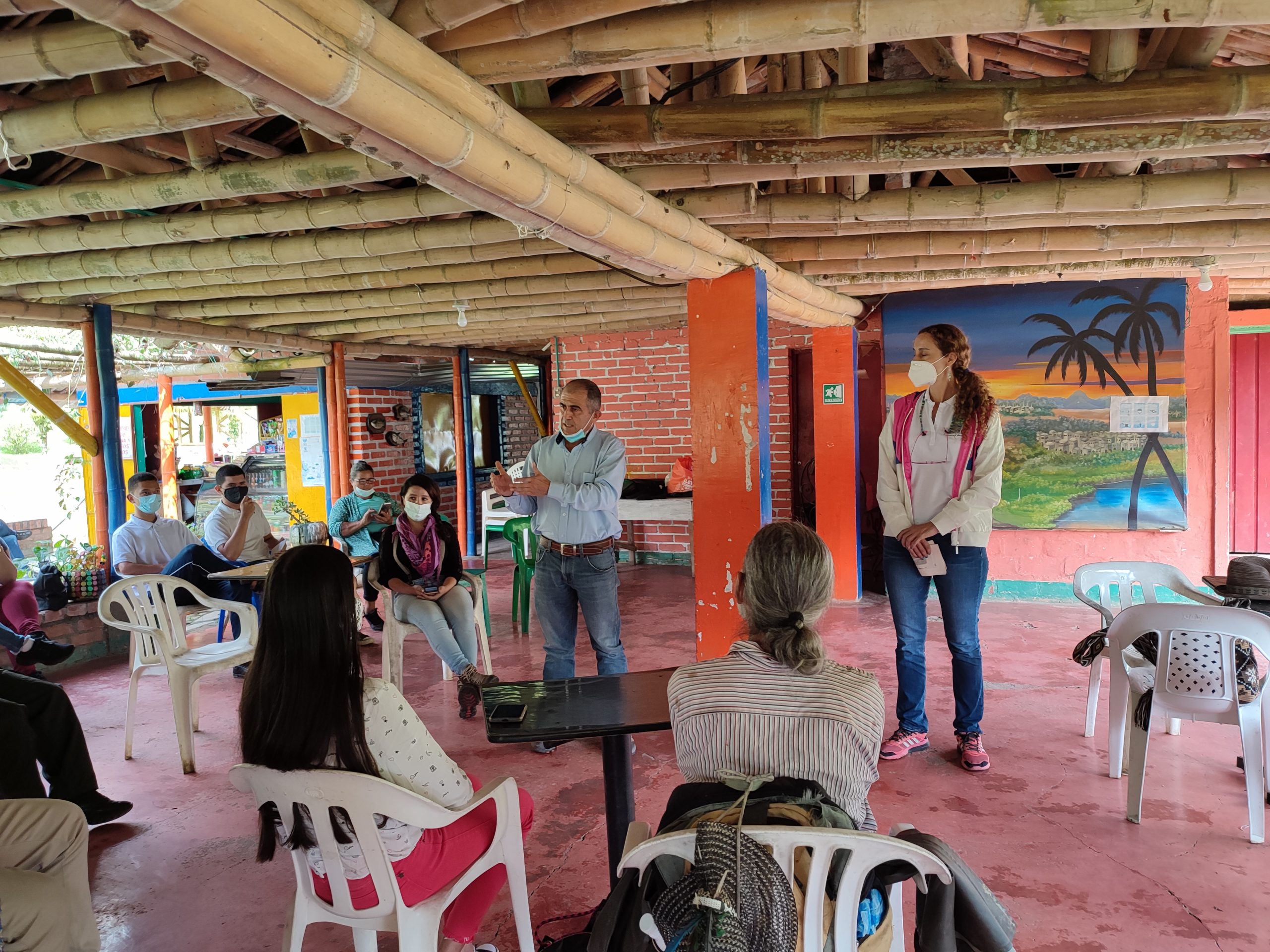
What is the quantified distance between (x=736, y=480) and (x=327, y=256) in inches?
97.7

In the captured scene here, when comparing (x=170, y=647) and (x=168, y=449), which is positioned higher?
(x=168, y=449)

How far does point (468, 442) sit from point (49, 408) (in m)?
4.40

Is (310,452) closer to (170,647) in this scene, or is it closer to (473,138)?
(170,647)

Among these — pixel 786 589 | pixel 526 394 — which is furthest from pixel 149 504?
pixel 526 394

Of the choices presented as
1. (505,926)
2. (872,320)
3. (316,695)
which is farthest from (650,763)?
(872,320)

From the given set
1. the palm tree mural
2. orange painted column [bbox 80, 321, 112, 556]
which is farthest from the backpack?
the palm tree mural

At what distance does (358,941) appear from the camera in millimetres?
1928

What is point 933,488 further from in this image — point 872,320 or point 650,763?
point 872,320

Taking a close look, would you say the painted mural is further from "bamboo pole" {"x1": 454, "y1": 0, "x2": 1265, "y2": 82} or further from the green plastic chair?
"bamboo pole" {"x1": 454, "y1": 0, "x2": 1265, "y2": 82}

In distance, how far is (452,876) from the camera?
1.94m

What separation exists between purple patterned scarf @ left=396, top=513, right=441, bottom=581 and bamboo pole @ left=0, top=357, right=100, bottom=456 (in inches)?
113

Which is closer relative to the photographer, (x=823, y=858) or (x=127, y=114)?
(x=823, y=858)

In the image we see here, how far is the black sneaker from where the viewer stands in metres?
4.23

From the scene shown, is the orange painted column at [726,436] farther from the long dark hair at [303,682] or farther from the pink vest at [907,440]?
the long dark hair at [303,682]
